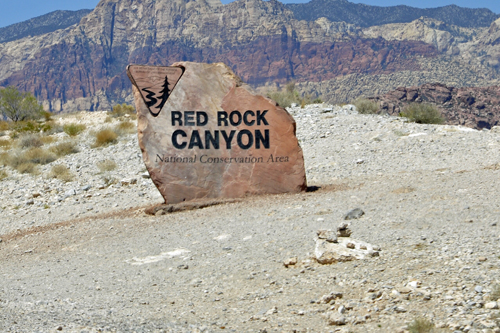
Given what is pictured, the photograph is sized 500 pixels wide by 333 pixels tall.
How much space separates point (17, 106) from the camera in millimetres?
34219

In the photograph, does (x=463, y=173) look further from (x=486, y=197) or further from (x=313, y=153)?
(x=313, y=153)

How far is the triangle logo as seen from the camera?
10.3 meters

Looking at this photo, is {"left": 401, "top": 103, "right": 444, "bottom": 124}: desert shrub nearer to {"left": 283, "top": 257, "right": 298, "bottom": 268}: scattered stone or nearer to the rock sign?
the rock sign

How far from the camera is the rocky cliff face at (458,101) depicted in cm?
5328

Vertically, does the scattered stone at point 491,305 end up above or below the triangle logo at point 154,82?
below

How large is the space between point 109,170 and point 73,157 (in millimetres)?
3033

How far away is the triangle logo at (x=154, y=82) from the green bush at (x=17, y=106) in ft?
82.6

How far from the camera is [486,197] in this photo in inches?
316

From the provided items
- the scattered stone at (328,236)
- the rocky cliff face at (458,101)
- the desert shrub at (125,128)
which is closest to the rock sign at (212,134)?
the scattered stone at (328,236)

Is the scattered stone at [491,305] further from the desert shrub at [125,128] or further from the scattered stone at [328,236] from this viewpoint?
the desert shrub at [125,128]

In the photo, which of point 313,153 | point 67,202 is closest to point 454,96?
point 313,153

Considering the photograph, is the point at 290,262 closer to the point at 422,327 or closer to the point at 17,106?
the point at 422,327

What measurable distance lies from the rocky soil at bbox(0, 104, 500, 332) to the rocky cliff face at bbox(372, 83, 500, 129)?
41621mm

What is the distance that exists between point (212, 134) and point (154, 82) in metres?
1.41
